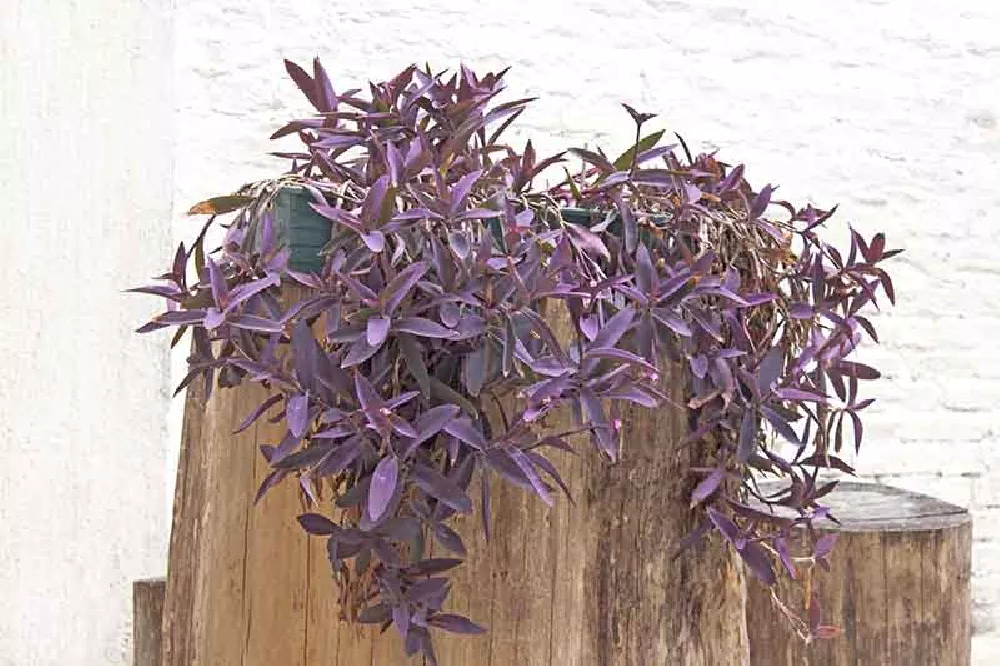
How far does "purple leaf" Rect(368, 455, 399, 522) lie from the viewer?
0.80 meters

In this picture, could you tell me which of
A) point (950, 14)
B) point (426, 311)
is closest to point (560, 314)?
point (426, 311)

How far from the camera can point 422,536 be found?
882 mm

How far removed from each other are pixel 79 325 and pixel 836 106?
1.86 meters

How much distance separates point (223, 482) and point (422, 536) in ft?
0.94

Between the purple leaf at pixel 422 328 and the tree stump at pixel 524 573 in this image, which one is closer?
the purple leaf at pixel 422 328

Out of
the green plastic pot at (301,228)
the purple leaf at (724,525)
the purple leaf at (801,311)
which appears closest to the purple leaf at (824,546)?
the purple leaf at (724,525)

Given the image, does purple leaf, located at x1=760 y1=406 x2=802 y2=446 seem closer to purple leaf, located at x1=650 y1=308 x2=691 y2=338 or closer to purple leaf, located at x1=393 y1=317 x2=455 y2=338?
purple leaf, located at x1=650 y1=308 x2=691 y2=338

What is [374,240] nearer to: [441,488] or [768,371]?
[441,488]

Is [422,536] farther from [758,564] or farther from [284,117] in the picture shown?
[284,117]

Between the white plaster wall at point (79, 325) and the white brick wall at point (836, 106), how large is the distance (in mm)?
337

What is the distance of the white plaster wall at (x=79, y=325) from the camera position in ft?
5.99

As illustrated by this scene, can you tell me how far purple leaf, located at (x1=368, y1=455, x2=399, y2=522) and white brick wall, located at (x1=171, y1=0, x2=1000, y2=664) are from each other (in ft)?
4.89

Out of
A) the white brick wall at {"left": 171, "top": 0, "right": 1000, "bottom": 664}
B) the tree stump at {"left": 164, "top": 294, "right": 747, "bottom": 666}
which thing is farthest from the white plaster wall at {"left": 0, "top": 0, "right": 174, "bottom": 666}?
the tree stump at {"left": 164, "top": 294, "right": 747, "bottom": 666}

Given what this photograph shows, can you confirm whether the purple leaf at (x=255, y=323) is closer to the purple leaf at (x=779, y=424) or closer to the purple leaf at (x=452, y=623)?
the purple leaf at (x=452, y=623)
